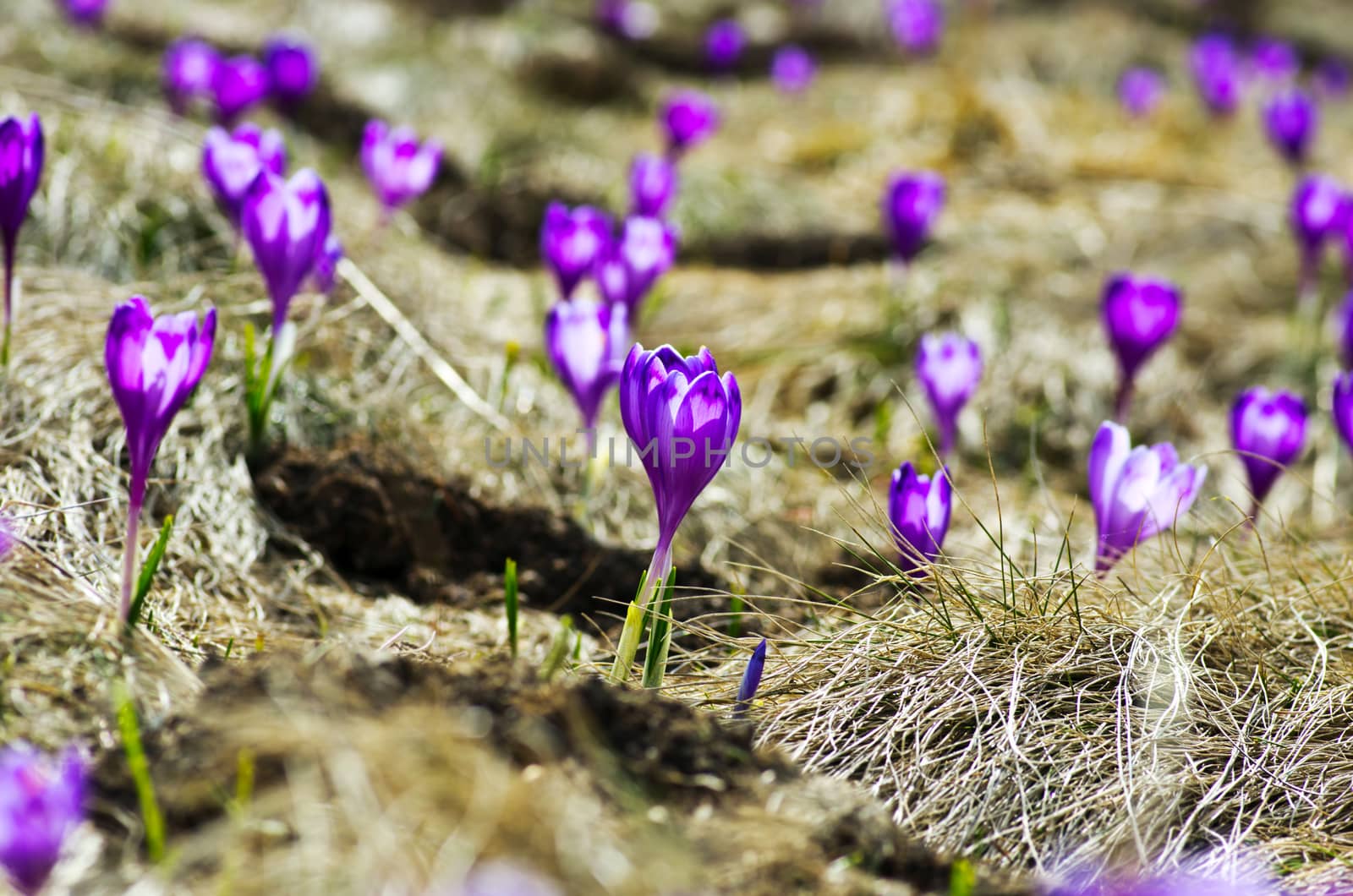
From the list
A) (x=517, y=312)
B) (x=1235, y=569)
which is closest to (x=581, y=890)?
(x=1235, y=569)

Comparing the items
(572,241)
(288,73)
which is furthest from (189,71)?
(572,241)

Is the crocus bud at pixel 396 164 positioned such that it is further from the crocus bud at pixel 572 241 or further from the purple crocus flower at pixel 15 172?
the purple crocus flower at pixel 15 172

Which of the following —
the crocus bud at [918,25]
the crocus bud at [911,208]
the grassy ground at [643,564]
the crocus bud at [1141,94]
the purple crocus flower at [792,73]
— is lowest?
the grassy ground at [643,564]

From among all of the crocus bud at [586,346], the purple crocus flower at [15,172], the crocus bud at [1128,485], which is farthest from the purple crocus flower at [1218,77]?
the purple crocus flower at [15,172]

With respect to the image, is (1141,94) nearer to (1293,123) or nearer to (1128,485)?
(1293,123)

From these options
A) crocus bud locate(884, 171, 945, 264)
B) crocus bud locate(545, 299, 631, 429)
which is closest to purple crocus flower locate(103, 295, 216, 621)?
crocus bud locate(545, 299, 631, 429)

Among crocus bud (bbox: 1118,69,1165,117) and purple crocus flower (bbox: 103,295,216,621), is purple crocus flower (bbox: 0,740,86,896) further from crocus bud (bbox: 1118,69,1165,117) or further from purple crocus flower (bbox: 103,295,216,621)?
crocus bud (bbox: 1118,69,1165,117)
